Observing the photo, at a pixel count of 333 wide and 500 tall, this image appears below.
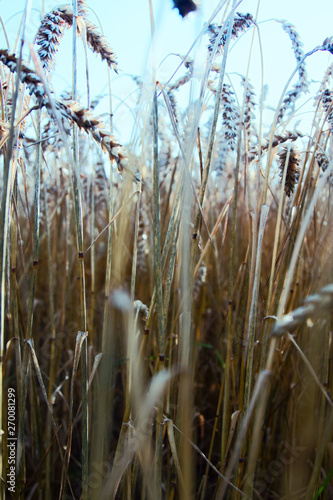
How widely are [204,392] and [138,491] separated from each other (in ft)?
1.33

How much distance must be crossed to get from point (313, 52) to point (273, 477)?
2.89 ft

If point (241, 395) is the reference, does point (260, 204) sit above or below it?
above

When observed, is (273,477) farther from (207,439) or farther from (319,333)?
(319,333)

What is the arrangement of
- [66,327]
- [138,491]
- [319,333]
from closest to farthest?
[319,333]
[138,491]
[66,327]

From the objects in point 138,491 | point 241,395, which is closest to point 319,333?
point 241,395

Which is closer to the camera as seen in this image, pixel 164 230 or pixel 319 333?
pixel 319 333

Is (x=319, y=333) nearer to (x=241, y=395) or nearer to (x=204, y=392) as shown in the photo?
(x=241, y=395)

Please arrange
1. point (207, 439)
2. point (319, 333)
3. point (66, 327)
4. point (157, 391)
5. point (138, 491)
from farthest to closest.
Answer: point (66, 327) < point (207, 439) < point (138, 491) < point (319, 333) < point (157, 391)

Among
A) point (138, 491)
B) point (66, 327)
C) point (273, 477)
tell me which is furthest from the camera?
point (66, 327)

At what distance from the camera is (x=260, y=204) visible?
680 mm

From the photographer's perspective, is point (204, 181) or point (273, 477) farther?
point (273, 477)

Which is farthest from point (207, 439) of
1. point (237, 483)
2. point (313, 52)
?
point (313, 52)

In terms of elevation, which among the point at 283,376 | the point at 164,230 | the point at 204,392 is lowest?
the point at 204,392

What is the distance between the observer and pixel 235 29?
676 millimetres
